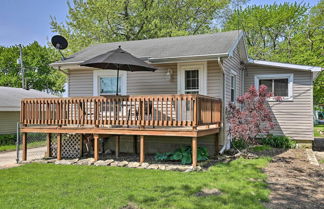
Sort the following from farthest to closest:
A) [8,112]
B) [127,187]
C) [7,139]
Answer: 1. [8,112]
2. [7,139]
3. [127,187]

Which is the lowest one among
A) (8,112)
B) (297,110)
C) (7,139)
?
(7,139)

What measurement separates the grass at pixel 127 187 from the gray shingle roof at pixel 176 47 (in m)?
3.69

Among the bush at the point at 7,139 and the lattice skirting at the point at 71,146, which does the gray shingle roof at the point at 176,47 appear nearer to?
the lattice skirting at the point at 71,146

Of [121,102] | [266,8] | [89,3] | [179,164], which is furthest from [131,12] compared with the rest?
[179,164]

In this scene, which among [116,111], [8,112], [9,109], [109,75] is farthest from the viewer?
[8,112]

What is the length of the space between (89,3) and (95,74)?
507 inches

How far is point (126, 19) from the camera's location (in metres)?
22.0

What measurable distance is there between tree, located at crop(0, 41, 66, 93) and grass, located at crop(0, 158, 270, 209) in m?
32.7

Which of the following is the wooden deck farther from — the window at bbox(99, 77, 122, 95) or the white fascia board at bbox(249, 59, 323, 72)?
the white fascia board at bbox(249, 59, 323, 72)

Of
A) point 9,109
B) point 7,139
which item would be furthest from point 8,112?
point 7,139

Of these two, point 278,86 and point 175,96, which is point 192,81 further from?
point 278,86

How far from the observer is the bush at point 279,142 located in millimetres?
10969

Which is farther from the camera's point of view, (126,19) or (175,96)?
(126,19)

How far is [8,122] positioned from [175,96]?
13.6 m
